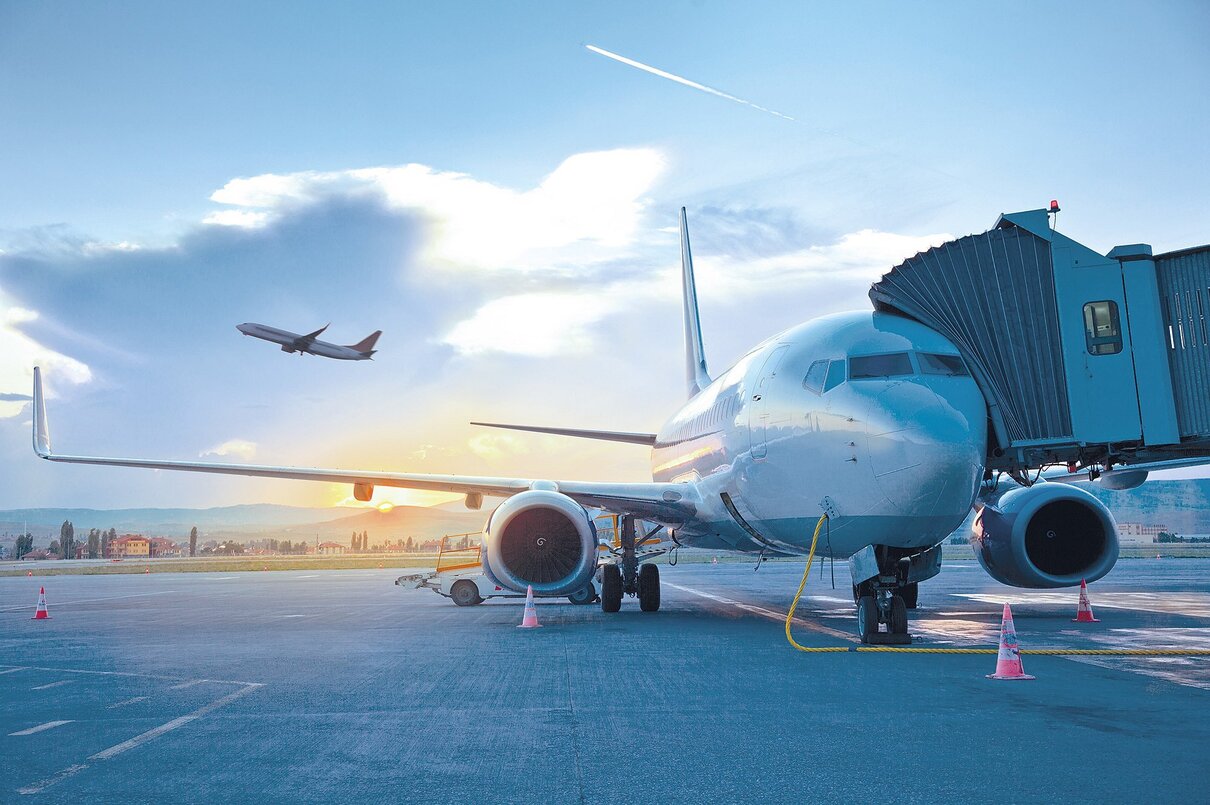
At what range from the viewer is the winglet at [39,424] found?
19906 millimetres

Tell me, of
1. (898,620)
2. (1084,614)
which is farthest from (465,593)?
(1084,614)

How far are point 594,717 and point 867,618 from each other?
203 inches

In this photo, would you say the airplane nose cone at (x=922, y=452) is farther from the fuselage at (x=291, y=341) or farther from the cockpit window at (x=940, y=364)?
the fuselage at (x=291, y=341)

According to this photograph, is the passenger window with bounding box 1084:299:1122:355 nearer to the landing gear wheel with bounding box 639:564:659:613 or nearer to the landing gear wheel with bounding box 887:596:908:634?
the landing gear wheel with bounding box 887:596:908:634

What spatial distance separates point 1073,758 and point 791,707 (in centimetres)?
225

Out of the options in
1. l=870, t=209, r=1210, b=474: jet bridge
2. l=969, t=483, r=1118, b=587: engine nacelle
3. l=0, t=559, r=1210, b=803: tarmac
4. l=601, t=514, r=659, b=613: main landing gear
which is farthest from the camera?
l=601, t=514, r=659, b=613: main landing gear

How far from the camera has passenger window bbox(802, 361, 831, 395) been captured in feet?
39.9

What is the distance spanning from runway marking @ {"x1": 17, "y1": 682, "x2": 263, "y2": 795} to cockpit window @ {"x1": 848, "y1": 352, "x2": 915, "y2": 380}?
731cm

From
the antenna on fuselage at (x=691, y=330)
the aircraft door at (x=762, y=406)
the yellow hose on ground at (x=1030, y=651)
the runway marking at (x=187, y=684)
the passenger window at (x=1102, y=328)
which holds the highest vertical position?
the antenna on fuselage at (x=691, y=330)

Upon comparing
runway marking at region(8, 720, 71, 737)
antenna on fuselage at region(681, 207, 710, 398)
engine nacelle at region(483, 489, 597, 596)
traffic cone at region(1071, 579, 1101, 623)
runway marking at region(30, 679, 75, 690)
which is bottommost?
traffic cone at region(1071, 579, 1101, 623)

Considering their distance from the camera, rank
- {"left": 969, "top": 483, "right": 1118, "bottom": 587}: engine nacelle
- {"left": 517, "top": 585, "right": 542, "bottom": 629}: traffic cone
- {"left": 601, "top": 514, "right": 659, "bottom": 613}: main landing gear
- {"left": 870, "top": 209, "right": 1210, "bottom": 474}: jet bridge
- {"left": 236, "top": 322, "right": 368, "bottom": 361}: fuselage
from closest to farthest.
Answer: {"left": 870, "top": 209, "right": 1210, "bottom": 474}: jet bridge < {"left": 517, "top": 585, "right": 542, "bottom": 629}: traffic cone < {"left": 969, "top": 483, "right": 1118, "bottom": 587}: engine nacelle < {"left": 601, "top": 514, "right": 659, "bottom": 613}: main landing gear < {"left": 236, "top": 322, "right": 368, "bottom": 361}: fuselage

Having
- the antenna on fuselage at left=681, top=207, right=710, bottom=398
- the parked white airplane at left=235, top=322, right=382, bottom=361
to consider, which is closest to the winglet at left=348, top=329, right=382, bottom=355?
the parked white airplane at left=235, top=322, right=382, bottom=361

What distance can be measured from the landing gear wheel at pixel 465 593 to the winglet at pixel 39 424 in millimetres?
8336

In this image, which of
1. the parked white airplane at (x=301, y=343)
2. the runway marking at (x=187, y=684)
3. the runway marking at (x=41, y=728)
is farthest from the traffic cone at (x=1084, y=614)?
the parked white airplane at (x=301, y=343)
